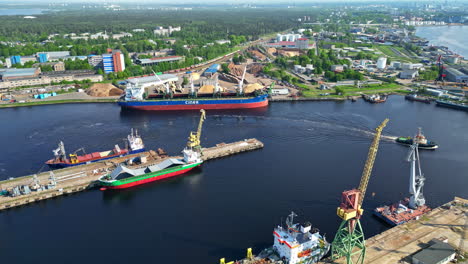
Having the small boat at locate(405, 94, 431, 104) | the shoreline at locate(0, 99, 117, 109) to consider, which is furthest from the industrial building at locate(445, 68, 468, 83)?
the shoreline at locate(0, 99, 117, 109)

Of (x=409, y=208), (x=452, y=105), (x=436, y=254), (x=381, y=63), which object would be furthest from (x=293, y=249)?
(x=381, y=63)

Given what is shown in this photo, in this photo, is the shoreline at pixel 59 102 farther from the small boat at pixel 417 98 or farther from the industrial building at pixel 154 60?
the small boat at pixel 417 98

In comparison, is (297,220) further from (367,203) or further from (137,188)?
(137,188)

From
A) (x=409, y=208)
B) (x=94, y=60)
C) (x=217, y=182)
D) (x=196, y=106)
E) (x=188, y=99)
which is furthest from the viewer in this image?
(x=94, y=60)

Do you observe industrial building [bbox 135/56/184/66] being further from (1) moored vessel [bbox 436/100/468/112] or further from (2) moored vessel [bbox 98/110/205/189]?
(1) moored vessel [bbox 436/100/468/112]

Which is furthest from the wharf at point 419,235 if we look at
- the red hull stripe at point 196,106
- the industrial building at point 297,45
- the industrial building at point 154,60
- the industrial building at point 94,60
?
the industrial building at point 297,45

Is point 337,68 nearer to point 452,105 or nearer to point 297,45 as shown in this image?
point 452,105
